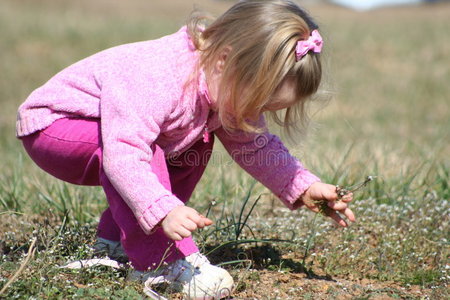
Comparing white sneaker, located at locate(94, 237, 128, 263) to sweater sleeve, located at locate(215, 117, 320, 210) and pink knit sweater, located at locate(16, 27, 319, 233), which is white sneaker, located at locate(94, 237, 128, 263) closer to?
pink knit sweater, located at locate(16, 27, 319, 233)

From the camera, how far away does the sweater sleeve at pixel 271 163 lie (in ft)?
8.69

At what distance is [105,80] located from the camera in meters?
2.36

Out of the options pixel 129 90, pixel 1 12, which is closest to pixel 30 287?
pixel 129 90

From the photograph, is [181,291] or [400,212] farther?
[400,212]

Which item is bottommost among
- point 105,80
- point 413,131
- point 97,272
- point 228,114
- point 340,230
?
point 413,131

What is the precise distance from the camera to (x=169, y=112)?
2.33 meters

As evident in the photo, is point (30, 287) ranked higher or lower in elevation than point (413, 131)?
higher

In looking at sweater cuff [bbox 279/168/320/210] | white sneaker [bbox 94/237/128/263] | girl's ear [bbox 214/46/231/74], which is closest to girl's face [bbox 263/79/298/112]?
girl's ear [bbox 214/46/231/74]

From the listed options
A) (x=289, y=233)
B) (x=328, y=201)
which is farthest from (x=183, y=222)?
(x=289, y=233)

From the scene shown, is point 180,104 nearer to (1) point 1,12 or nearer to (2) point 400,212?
(2) point 400,212

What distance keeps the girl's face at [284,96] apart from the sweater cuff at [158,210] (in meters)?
0.55

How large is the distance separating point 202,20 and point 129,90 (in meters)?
0.49

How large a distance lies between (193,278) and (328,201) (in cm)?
64

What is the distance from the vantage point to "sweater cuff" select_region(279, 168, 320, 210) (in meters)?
2.62
